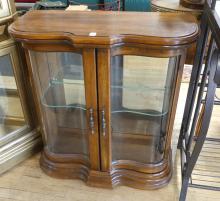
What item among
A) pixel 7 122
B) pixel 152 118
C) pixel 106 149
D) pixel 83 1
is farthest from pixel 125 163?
pixel 83 1

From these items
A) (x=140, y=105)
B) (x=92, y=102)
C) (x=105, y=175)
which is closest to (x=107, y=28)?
(x=92, y=102)

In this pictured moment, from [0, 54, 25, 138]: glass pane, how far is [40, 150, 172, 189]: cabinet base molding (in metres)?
0.26

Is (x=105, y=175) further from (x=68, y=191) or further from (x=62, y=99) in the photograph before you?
(x=62, y=99)

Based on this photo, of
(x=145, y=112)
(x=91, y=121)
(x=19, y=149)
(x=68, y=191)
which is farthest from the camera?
(x=19, y=149)

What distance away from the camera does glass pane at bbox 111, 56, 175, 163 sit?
1.02 m

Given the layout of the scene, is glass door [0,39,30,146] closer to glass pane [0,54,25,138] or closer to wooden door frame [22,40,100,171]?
glass pane [0,54,25,138]

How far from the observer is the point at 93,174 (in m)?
1.24

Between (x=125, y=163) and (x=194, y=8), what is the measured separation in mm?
1018

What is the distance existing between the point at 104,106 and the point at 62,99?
0.28 meters

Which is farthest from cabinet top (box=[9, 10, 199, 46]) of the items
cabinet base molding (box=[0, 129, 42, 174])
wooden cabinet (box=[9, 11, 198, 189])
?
cabinet base molding (box=[0, 129, 42, 174])

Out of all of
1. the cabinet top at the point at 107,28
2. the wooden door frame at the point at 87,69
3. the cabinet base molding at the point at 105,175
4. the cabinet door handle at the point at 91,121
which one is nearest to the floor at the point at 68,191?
the cabinet base molding at the point at 105,175

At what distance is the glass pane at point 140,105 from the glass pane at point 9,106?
1.78 ft

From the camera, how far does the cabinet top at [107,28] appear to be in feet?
2.76

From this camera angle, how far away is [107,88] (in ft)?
3.16
